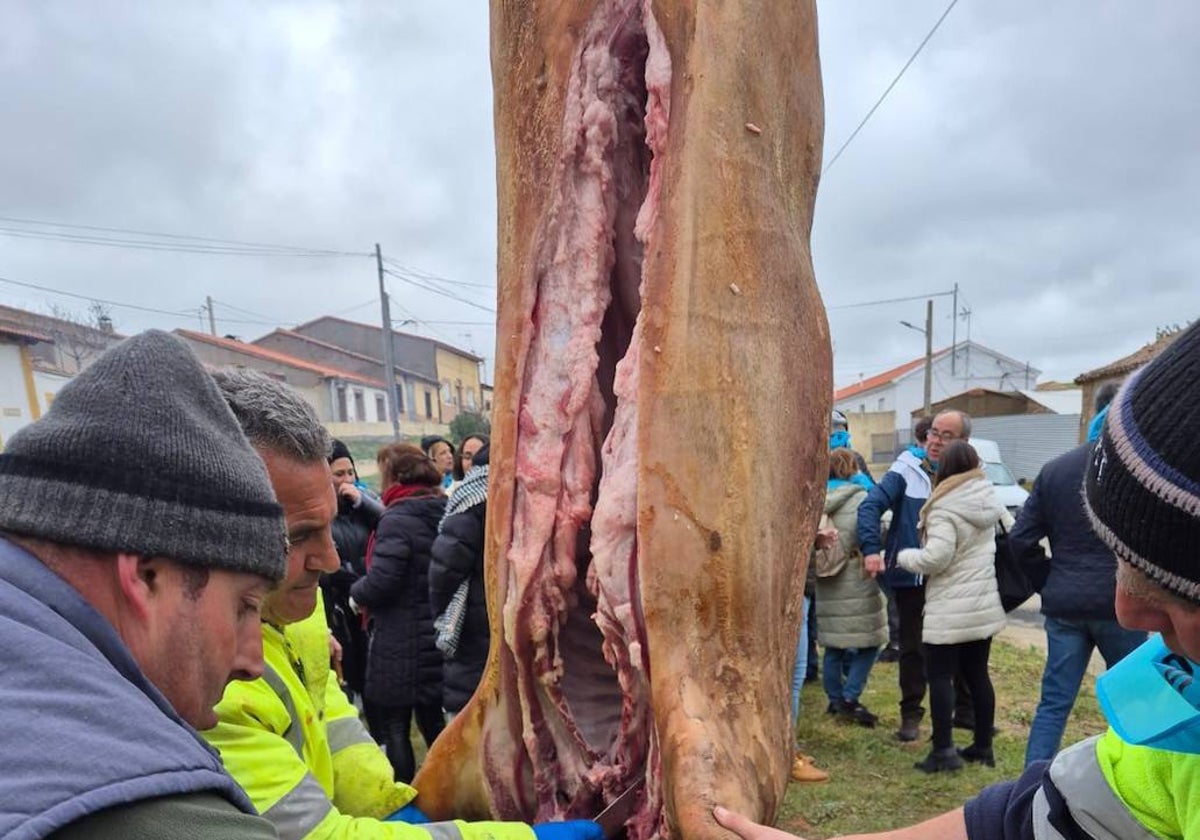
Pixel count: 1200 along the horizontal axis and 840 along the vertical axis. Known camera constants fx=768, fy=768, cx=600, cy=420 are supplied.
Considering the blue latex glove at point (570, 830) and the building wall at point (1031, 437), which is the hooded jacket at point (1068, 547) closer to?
the blue latex glove at point (570, 830)

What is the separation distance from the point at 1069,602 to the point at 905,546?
47.2 inches

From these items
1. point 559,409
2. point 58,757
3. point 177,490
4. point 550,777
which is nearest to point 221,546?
point 177,490

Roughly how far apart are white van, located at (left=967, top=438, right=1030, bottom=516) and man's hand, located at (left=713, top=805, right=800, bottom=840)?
1026 cm

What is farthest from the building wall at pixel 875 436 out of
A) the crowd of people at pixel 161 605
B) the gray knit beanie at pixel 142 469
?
the gray knit beanie at pixel 142 469

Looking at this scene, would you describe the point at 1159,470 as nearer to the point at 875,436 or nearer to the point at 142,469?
the point at 142,469

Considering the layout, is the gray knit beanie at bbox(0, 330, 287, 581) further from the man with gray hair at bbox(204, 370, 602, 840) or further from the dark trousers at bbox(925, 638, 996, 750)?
the dark trousers at bbox(925, 638, 996, 750)

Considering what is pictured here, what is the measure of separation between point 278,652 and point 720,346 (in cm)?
105

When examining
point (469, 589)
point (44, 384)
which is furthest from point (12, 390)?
point (469, 589)

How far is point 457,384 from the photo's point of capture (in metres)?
43.5

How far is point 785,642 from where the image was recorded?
5.30 feet

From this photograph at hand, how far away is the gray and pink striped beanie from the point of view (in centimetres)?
82

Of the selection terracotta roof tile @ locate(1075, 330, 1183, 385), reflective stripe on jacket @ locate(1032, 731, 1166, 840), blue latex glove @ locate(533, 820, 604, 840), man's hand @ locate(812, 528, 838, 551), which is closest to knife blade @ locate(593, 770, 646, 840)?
blue latex glove @ locate(533, 820, 604, 840)

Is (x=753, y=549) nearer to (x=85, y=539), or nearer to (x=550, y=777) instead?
(x=550, y=777)

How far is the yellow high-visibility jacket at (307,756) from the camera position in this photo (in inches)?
48.0
